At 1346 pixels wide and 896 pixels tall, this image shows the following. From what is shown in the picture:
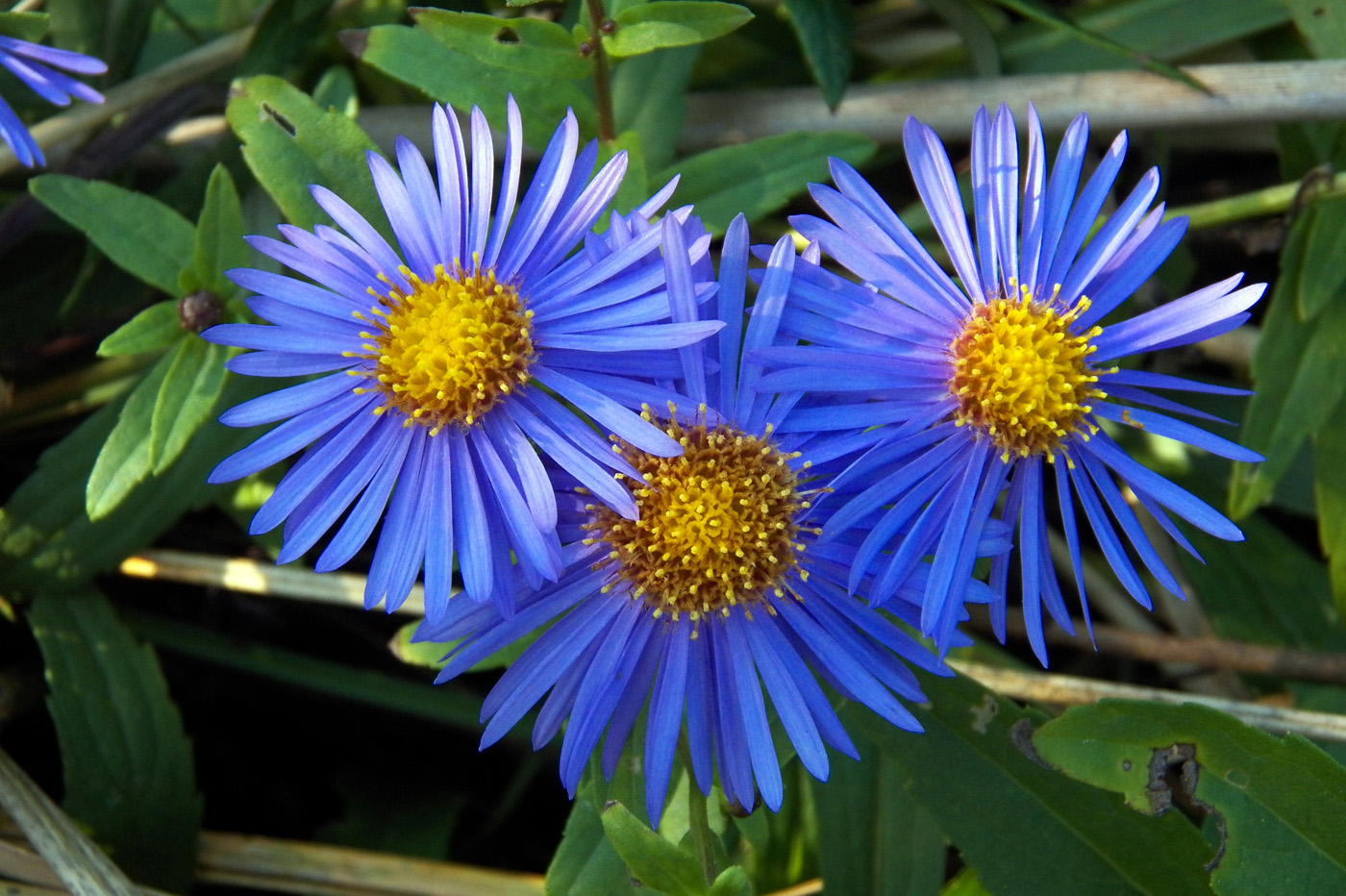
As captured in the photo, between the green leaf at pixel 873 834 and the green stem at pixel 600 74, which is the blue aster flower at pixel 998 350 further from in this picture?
the green leaf at pixel 873 834

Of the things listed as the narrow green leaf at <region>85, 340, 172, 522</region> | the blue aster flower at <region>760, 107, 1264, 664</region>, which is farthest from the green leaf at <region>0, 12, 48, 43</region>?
the blue aster flower at <region>760, 107, 1264, 664</region>

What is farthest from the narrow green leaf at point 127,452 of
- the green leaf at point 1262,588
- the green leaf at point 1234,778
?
the green leaf at point 1262,588

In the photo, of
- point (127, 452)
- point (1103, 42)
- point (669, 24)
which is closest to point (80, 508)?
point (127, 452)

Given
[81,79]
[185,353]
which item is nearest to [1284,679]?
[185,353]

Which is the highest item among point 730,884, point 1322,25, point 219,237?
point 1322,25

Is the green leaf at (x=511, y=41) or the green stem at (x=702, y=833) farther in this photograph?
the green leaf at (x=511, y=41)

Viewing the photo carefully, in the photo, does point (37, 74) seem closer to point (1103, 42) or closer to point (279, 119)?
point (279, 119)

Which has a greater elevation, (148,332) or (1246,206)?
(1246,206)
